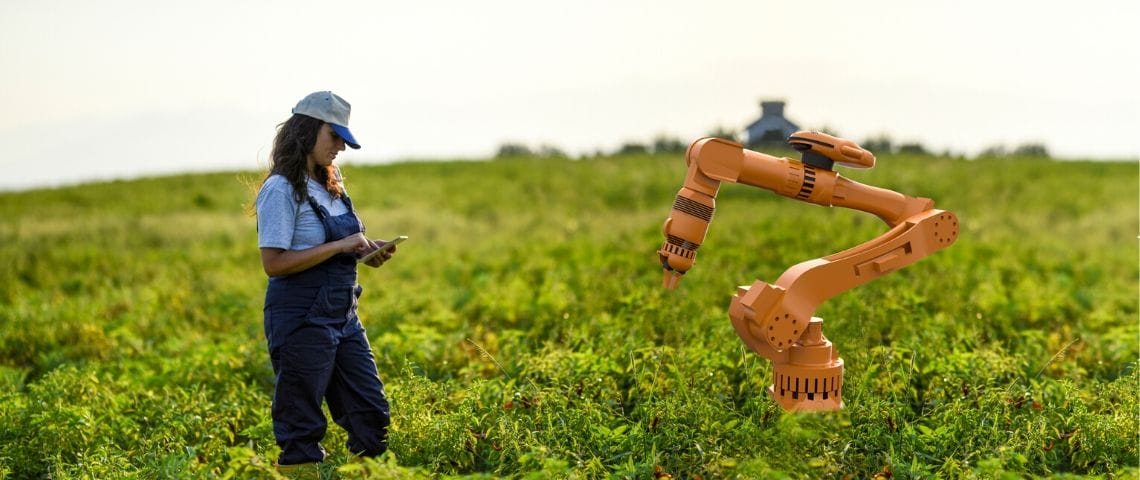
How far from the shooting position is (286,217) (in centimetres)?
515

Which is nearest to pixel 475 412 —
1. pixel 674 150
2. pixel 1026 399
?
pixel 1026 399

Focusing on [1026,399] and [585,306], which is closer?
[1026,399]

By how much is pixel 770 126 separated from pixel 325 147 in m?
2.42

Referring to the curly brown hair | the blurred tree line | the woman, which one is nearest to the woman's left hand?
the woman

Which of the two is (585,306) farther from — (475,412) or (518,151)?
(518,151)

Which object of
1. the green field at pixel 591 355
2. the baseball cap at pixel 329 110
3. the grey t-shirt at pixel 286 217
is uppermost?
the baseball cap at pixel 329 110

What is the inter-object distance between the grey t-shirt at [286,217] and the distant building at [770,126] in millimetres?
2347

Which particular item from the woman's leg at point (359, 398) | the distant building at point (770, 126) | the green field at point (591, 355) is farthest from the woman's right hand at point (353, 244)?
the distant building at point (770, 126)

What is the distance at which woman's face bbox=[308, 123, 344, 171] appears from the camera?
5289mm

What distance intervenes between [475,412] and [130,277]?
29.8 ft

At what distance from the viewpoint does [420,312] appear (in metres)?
10.1

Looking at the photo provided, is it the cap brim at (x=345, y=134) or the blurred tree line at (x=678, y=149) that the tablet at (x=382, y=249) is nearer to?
the cap brim at (x=345, y=134)

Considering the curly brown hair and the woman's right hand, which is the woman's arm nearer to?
the woman's right hand

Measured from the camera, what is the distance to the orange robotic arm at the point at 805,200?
4.93 meters
